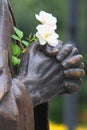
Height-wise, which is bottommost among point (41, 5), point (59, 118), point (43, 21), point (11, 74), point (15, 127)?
point (15, 127)

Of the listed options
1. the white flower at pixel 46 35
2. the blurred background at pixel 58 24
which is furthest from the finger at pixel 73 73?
the blurred background at pixel 58 24

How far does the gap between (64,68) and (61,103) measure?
12.1 meters

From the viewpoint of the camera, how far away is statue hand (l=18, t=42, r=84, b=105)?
327cm

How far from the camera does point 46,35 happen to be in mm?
3342

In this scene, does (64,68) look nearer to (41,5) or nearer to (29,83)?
(29,83)

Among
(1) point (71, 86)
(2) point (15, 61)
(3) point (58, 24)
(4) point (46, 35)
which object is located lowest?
(1) point (71, 86)

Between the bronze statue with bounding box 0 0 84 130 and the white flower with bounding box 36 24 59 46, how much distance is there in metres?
0.02

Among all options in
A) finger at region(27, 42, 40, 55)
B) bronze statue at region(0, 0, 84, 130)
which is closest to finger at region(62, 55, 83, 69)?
bronze statue at region(0, 0, 84, 130)

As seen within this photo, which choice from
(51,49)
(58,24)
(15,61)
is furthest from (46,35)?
(58,24)

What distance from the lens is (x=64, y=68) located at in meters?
3.30

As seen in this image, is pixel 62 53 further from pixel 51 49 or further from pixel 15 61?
pixel 15 61

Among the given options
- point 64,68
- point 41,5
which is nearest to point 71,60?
point 64,68

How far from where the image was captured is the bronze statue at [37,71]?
3158 millimetres

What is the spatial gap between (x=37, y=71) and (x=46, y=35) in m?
0.16
